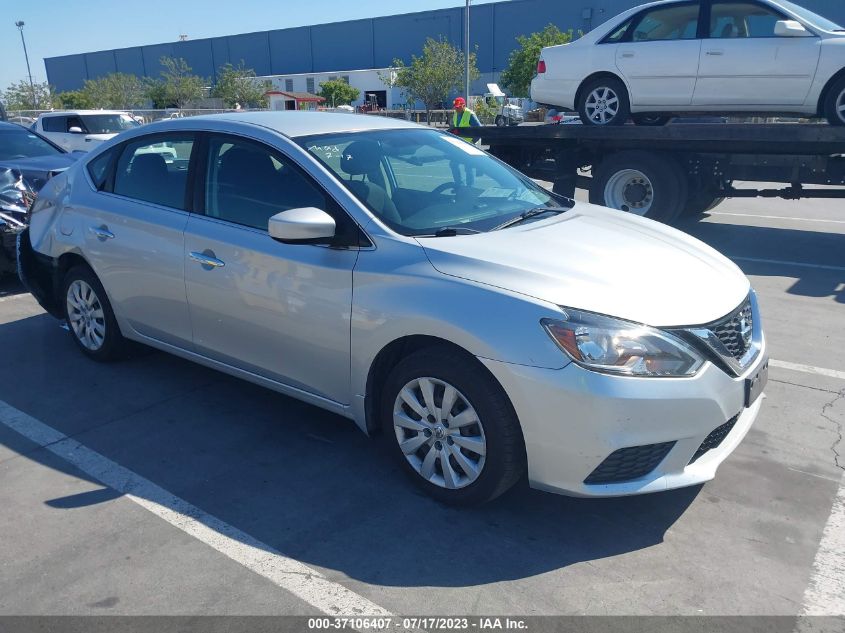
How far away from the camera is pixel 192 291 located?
4.21 metres

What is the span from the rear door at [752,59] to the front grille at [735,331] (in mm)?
6180

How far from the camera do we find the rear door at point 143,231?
4.34 meters

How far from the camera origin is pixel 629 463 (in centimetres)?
299

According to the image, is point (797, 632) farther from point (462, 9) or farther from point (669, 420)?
point (462, 9)

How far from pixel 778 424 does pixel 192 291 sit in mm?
3448

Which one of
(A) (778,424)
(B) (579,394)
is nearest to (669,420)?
(B) (579,394)

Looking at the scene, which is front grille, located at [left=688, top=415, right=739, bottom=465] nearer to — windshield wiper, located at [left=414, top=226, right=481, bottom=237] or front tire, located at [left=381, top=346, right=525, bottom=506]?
front tire, located at [left=381, top=346, right=525, bottom=506]

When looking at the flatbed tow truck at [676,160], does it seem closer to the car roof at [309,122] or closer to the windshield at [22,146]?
the car roof at [309,122]

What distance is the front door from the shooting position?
142 inches

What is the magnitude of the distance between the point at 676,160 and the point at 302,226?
7.08 m

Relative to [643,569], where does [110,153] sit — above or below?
above

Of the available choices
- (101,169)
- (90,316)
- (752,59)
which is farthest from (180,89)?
(90,316)

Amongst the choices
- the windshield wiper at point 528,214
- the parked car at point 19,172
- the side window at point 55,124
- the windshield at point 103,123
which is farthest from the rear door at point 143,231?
the side window at point 55,124

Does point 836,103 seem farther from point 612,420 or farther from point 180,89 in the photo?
point 180,89
